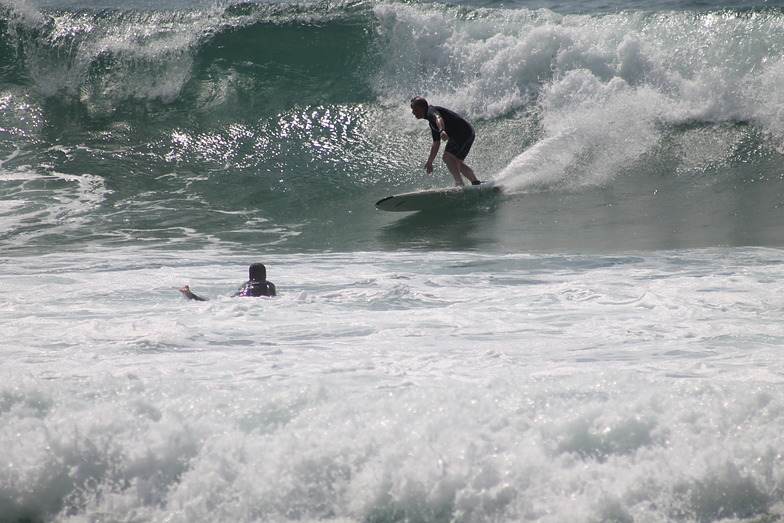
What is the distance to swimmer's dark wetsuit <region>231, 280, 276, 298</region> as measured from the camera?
528 cm

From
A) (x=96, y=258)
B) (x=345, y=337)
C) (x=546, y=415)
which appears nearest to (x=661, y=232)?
(x=345, y=337)

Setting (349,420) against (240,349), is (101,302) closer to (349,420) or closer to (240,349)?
(240,349)

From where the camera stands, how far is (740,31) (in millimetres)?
11875

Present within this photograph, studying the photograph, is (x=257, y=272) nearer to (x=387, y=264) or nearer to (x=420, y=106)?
(x=387, y=264)

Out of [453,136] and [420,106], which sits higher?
[420,106]

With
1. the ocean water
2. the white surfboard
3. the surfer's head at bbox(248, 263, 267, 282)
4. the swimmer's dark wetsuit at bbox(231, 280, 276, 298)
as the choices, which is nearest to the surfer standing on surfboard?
the white surfboard

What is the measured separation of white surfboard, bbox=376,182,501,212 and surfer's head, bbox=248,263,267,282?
355 cm

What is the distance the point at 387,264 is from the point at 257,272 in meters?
1.53

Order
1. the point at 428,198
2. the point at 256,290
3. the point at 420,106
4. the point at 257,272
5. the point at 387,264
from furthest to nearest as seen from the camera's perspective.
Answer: the point at 428,198 → the point at 420,106 → the point at 387,264 → the point at 257,272 → the point at 256,290

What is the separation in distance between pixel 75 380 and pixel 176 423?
0.68 meters

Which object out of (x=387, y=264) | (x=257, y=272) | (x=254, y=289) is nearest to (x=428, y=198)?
(x=387, y=264)

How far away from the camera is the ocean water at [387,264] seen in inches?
108

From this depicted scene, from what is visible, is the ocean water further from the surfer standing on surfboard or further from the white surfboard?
the surfer standing on surfboard

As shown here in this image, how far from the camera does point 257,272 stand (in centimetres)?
552
